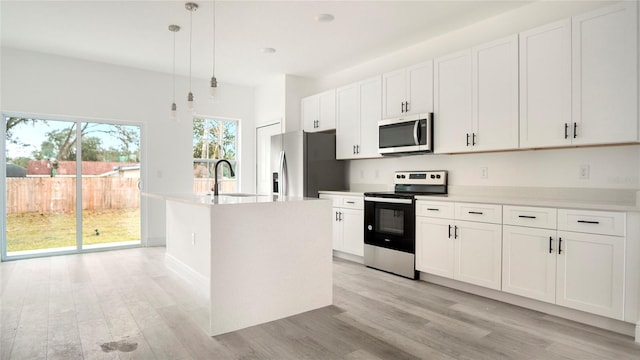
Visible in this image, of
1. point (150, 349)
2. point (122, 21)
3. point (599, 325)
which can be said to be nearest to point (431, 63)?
point (599, 325)

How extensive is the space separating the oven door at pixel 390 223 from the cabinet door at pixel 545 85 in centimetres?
127

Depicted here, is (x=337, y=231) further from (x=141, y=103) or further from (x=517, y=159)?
(x=141, y=103)

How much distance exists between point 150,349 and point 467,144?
314 centimetres

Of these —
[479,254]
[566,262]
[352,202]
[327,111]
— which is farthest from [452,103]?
[327,111]

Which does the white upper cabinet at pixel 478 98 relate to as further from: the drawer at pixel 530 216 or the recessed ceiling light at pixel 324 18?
the recessed ceiling light at pixel 324 18

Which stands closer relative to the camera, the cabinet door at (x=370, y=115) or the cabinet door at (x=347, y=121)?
the cabinet door at (x=370, y=115)

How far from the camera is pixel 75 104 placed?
4.97m

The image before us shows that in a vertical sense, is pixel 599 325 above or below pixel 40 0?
below

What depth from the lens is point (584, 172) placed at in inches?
118

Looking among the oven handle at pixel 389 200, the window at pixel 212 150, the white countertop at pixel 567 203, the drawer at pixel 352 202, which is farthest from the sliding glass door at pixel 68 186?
the white countertop at pixel 567 203

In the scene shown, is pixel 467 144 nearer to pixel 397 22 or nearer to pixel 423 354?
pixel 397 22

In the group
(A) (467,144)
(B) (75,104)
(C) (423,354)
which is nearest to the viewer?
(C) (423,354)

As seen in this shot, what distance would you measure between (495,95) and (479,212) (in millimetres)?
1087

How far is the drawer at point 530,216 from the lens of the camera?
274cm
